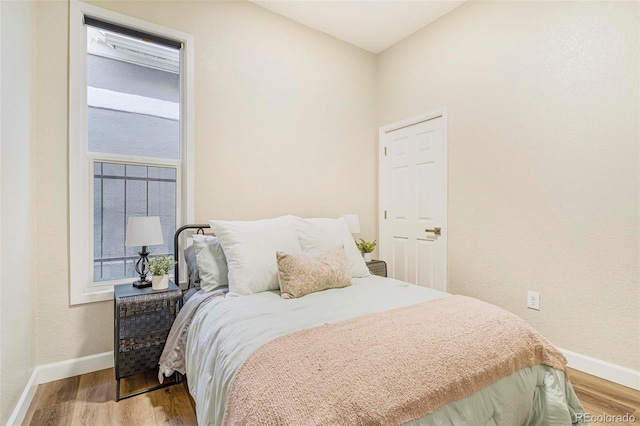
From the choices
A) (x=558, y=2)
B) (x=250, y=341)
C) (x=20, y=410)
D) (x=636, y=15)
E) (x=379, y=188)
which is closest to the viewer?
(x=250, y=341)

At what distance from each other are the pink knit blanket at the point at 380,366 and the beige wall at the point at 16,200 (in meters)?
1.28

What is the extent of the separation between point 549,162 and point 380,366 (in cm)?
215

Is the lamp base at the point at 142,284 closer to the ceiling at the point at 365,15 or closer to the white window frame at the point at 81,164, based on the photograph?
the white window frame at the point at 81,164

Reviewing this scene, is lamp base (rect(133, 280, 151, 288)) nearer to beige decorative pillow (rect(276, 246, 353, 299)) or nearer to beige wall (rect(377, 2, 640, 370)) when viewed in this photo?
beige decorative pillow (rect(276, 246, 353, 299))

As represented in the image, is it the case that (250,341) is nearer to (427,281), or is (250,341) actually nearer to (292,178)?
(292,178)

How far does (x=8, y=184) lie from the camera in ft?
4.84

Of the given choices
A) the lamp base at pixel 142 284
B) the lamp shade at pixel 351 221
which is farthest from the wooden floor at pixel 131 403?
the lamp shade at pixel 351 221

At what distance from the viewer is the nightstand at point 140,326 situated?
1824mm

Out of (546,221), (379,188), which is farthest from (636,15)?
(379,188)

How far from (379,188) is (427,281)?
1203 mm

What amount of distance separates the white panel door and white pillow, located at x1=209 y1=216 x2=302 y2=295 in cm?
156

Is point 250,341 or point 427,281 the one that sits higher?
point 250,341

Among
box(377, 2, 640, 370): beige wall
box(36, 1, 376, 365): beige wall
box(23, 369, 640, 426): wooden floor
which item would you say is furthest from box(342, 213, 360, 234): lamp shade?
box(23, 369, 640, 426): wooden floor

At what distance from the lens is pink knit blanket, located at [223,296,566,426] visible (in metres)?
0.89
